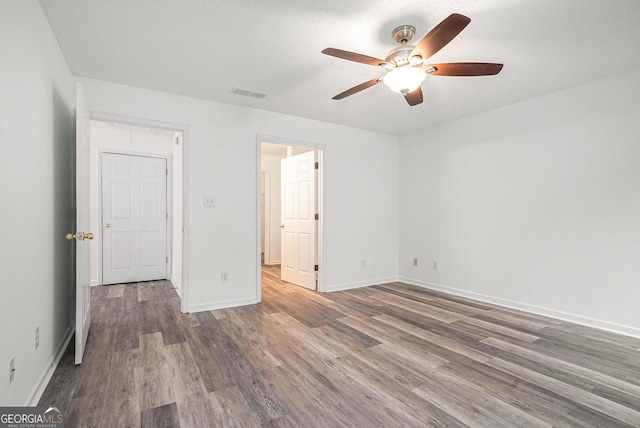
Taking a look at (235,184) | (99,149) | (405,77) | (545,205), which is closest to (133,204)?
(99,149)

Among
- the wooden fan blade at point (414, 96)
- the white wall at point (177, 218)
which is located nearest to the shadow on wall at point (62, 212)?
the white wall at point (177, 218)

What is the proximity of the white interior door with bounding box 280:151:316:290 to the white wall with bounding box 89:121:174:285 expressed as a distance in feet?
7.83

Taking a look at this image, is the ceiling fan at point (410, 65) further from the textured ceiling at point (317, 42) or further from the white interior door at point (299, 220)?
the white interior door at point (299, 220)

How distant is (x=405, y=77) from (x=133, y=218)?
472 cm

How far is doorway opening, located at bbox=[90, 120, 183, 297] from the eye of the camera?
4742 mm

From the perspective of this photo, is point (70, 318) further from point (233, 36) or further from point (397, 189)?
point (397, 189)

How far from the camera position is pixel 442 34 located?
1.75 metres

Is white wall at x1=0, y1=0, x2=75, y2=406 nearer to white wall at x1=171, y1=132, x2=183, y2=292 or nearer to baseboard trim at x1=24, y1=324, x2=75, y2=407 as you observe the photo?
baseboard trim at x1=24, y1=324, x2=75, y2=407

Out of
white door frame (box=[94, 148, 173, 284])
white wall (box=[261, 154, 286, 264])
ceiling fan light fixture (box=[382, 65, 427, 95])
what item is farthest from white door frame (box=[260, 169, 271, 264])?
ceiling fan light fixture (box=[382, 65, 427, 95])

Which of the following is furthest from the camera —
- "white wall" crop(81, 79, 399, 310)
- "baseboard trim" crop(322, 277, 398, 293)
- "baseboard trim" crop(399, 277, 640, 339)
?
"baseboard trim" crop(322, 277, 398, 293)

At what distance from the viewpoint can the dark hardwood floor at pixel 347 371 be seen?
5.59 ft

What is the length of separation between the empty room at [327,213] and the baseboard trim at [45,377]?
0.02 metres

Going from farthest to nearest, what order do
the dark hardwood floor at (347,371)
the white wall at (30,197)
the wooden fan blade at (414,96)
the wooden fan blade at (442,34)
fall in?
the wooden fan blade at (414,96)
the dark hardwood floor at (347,371)
the wooden fan blade at (442,34)
the white wall at (30,197)

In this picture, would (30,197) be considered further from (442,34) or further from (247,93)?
(442,34)
